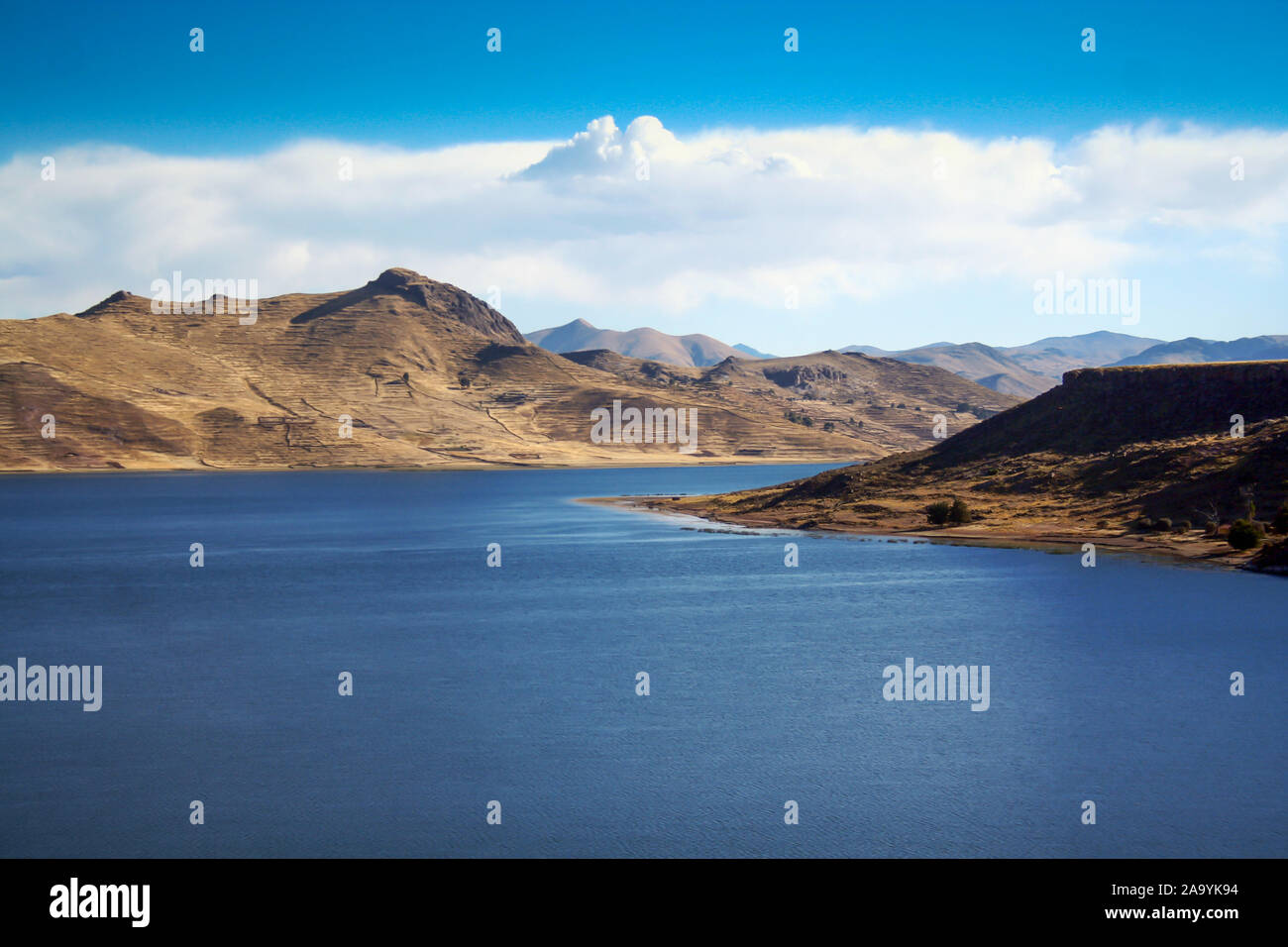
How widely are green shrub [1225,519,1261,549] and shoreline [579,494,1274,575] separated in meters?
0.92

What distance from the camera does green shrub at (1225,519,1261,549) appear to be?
280ft

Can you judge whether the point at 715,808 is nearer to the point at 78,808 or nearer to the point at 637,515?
the point at 78,808

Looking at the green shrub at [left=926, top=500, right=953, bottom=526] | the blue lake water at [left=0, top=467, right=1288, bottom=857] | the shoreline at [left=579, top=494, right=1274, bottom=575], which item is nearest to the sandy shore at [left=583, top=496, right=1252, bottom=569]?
the shoreline at [left=579, top=494, right=1274, bottom=575]

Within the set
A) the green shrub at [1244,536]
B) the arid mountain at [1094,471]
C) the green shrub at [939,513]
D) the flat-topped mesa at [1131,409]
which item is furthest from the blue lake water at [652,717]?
the flat-topped mesa at [1131,409]

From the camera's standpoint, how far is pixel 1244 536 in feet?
281

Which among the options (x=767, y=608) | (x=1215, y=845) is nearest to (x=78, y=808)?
(x=1215, y=845)

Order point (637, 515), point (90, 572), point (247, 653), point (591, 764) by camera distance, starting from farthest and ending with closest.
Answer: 1. point (637, 515)
2. point (90, 572)
3. point (247, 653)
4. point (591, 764)

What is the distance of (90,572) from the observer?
9000cm

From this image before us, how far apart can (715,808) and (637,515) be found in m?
117

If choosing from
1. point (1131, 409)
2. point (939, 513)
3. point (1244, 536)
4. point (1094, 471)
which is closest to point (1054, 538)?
point (939, 513)

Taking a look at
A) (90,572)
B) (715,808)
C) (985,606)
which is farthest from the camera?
(90,572)

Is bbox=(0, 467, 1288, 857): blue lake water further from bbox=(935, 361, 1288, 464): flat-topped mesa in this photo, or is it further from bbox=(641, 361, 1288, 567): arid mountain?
bbox=(935, 361, 1288, 464): flat-topped mesa

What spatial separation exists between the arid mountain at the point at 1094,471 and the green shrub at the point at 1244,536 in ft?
3.83

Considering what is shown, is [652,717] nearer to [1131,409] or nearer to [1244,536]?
[1244,536]
